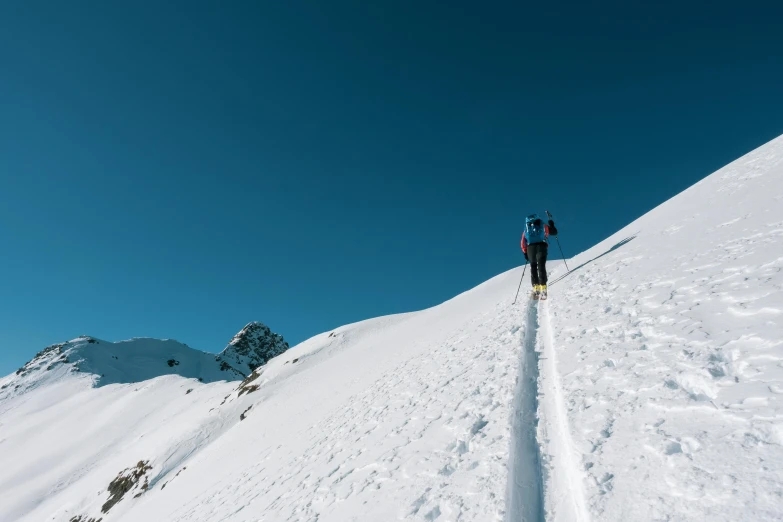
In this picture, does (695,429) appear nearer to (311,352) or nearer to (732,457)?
(732,457)

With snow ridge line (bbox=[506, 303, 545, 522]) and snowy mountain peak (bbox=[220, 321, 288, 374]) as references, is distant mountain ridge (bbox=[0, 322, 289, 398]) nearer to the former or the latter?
snowy mountain peak (bbox=[220, 321, 288, 374])

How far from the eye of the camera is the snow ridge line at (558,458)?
4.05 m

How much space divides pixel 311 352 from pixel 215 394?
1349 centimetres

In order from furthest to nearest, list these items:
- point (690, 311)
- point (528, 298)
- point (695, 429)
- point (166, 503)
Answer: point (166, 503)
point (528, 298)
point (690, 311)
point (695, 429)

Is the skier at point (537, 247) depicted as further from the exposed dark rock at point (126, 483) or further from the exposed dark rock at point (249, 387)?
the exposed dark rock at point (126, 483)

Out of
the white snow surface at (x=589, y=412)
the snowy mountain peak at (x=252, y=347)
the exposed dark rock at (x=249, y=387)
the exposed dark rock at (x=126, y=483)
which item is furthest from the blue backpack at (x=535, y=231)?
the snowy mountain peak at (x=252, y=347)

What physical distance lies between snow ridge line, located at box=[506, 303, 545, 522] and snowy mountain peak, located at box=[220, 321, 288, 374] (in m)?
135

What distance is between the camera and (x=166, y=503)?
54.3 ft

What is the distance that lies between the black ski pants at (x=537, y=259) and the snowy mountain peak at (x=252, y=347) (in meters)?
130

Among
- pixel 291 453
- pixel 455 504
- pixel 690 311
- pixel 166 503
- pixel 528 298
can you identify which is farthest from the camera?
pixel 166 503

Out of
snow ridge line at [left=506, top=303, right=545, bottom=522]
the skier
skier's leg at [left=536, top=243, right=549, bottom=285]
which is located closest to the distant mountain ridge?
the skier

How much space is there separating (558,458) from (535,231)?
11752 millimetres

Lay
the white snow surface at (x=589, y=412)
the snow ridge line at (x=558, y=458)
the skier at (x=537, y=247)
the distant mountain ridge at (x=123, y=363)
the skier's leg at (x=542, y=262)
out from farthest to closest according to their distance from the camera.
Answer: the distant mountain ridge at (x=123, y=363)
the skier at (x=537, y=247)
the skier's leg at (x=542, y=262)
the snow ridge line at (x=558, y=458)
the white snow surface at (x=589, y=412)

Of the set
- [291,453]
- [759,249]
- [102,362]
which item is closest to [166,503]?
[291,453]
